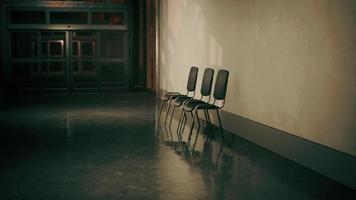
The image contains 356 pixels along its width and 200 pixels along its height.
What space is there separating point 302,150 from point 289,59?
1.14 m

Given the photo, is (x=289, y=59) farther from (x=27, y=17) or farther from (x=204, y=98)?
(x=27, y=17)

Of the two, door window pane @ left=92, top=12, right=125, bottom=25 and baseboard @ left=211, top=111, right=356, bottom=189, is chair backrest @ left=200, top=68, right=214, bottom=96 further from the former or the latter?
door window pane @ left=92, top=12, right=125, bottom=25

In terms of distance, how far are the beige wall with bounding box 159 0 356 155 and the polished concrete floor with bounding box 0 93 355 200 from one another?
533mm

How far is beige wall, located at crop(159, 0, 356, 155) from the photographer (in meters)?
5.33

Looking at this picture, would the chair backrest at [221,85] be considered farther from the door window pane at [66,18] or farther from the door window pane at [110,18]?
the door window pane at [66,18]

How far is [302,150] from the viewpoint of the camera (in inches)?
241

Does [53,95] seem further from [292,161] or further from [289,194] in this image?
[289,194]

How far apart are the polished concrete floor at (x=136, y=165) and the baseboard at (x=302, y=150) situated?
10 cm

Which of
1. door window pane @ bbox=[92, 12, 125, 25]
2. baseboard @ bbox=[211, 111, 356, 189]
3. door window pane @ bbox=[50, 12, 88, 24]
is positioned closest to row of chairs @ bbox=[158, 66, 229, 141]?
baseboard @ bbox=[211, 111, 356, 189]

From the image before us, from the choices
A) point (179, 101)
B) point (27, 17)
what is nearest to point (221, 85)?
point (179, 101)

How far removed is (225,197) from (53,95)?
11.2 m

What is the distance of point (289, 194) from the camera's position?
5.00m

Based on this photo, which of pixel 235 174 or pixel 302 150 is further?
pixel 302 150

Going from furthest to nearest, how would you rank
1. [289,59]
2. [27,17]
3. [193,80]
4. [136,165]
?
1. [27,17]
2. [193,80]
3. [289,59]
4. [136,165]
